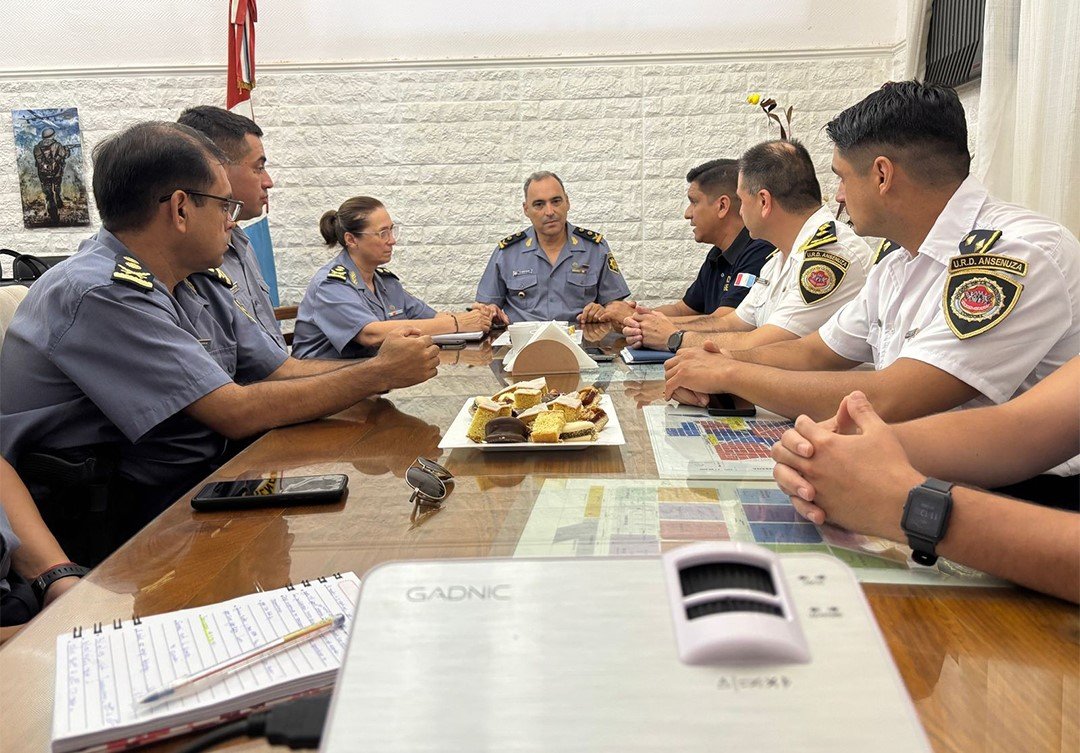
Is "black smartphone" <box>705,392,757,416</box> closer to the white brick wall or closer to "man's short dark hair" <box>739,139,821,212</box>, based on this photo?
"man's short dark hair" <box>739,139,821,212</box>

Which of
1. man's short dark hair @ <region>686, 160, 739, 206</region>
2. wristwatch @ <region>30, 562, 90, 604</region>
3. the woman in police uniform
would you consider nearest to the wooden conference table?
wristwatch @ <region>30, 562, 90, 604</region>

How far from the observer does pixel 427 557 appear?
0.91 metres

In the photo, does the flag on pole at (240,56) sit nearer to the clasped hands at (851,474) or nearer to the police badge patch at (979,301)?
the police badge patch at (979,301)

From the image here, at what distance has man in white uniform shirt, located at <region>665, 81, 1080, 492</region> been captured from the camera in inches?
53.6

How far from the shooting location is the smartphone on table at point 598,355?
2.33 metres

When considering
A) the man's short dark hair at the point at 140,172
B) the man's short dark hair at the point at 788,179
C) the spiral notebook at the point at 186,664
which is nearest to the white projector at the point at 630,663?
the spiral notebook at the point at 186,664

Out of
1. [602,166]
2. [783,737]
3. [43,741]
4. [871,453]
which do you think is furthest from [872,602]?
[602,166]

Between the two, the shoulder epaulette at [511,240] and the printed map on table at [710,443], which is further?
the shoulder epaulette at [511,240]

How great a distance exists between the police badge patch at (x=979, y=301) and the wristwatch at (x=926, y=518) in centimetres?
66

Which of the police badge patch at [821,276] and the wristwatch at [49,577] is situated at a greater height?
the police badge patch at [821,276]

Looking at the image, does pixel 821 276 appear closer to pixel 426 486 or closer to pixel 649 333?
pixel 649 333

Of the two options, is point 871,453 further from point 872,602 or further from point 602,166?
point 602,166

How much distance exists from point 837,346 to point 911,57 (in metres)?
2.72

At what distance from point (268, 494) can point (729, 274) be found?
3.07 meters
